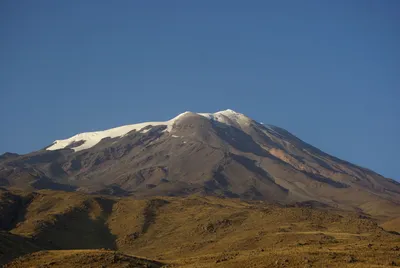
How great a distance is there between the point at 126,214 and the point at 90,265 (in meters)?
71.4

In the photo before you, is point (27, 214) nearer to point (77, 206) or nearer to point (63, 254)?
point (77, 206)

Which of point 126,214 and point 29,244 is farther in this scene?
point 126,214

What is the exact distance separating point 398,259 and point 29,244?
48.4 metres

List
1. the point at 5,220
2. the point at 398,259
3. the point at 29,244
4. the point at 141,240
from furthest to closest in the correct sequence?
the point at 5,220 < the point at 141,240 < the point at 29,244 < the point at 398,259

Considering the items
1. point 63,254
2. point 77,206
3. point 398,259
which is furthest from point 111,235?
point 398,259

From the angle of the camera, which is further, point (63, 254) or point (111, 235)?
point (111, 235)

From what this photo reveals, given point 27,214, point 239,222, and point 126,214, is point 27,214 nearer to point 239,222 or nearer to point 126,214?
point 126,214

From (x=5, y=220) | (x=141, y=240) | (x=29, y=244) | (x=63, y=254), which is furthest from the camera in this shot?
(x=5, y=220)

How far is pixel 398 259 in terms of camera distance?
43969 mm

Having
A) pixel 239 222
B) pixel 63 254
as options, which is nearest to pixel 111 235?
pixel 239 222

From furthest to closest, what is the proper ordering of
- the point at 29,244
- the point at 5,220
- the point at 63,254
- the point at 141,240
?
the point at 5,220 < the point at 141,240 < the point at 29,244 < the point at 63,254

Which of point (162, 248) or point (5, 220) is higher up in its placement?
point (5, 220)

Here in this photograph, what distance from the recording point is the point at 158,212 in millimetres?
118688

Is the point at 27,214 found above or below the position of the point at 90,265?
above
